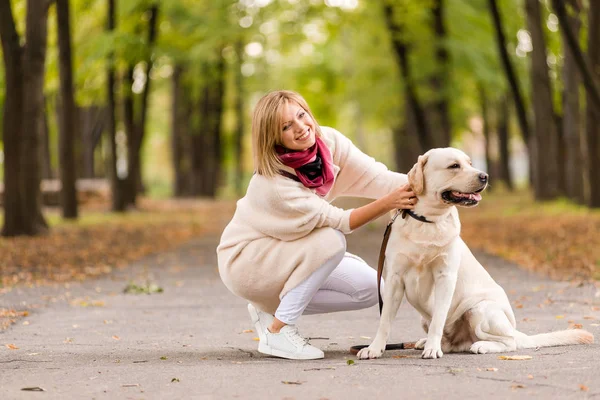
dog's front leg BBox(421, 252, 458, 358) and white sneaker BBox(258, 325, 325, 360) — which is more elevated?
dog's front leg BBox(421, 252, 458, 358)

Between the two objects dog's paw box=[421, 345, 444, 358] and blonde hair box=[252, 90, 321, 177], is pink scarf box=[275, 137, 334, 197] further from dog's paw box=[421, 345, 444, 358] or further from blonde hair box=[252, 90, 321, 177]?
dog's paw box=[421, 345, 444, 358]

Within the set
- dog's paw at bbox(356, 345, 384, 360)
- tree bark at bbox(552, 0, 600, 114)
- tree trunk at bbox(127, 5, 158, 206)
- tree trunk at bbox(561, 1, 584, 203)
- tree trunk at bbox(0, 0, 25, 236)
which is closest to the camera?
dog's paw at bbox(356, 345, 384, 360)

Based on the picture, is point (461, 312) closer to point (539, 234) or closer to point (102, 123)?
point (539, 234)

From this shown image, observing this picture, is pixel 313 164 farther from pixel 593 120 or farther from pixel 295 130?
pixel 593 120

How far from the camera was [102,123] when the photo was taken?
45.5m

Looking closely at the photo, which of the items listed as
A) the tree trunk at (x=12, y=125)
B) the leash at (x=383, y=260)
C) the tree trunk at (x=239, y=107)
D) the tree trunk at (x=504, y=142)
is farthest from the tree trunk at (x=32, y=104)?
the tree trunk at (x=504, y=142)

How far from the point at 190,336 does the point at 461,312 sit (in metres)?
2.36

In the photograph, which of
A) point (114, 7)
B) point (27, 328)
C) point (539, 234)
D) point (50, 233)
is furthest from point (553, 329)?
point (114, 7)

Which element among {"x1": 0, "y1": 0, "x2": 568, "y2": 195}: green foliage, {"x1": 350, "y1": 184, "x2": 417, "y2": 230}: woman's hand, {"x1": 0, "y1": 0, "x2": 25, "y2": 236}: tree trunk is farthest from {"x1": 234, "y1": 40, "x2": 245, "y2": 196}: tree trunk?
{"x1": 350, "y1": 184, "x2": 417, "y2": 230}: woman's hand

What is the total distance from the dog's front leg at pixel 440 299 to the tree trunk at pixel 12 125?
12991 millimetres

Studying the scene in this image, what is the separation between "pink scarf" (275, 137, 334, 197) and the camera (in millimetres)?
6008

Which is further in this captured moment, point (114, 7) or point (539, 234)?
point (114, 7)

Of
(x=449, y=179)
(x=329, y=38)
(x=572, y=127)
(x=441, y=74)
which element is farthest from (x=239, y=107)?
(x=449, y=179)

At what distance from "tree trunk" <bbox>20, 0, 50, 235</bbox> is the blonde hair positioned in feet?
40.0
